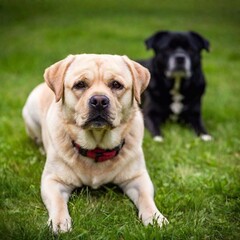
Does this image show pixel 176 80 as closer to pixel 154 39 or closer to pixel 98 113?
pixel 154 39

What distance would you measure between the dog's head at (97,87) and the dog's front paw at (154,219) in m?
0.69

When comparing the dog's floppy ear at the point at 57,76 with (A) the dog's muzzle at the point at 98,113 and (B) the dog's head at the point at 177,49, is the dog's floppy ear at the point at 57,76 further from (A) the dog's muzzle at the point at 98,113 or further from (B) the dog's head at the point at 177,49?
(B) the dog's head at the point at 177,49

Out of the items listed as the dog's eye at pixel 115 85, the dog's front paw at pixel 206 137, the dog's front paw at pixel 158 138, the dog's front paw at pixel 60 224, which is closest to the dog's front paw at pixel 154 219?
the dog's front paw at pixel 60 224

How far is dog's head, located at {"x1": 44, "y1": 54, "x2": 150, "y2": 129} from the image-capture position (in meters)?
3.34

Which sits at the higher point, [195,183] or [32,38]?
[195,183]

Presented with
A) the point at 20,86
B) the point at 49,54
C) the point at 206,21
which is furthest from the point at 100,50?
the point at 206,21

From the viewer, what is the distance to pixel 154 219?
3.05m

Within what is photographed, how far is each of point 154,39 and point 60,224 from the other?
11.9 ft

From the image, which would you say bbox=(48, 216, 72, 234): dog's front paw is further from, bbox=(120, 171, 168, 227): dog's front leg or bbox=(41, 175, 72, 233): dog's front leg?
bbox=(120, 171, 168, 227): dog's front leg

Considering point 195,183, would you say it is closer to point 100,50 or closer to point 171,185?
point 171,185

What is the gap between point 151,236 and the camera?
9.34 ft

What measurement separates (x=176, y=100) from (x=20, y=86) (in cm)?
272

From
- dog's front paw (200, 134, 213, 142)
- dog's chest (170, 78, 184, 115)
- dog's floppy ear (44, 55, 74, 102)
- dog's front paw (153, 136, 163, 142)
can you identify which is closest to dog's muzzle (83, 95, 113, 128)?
dog's floppy ear (44, 55, 74, 102)

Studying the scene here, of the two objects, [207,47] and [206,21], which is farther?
[206,21]
